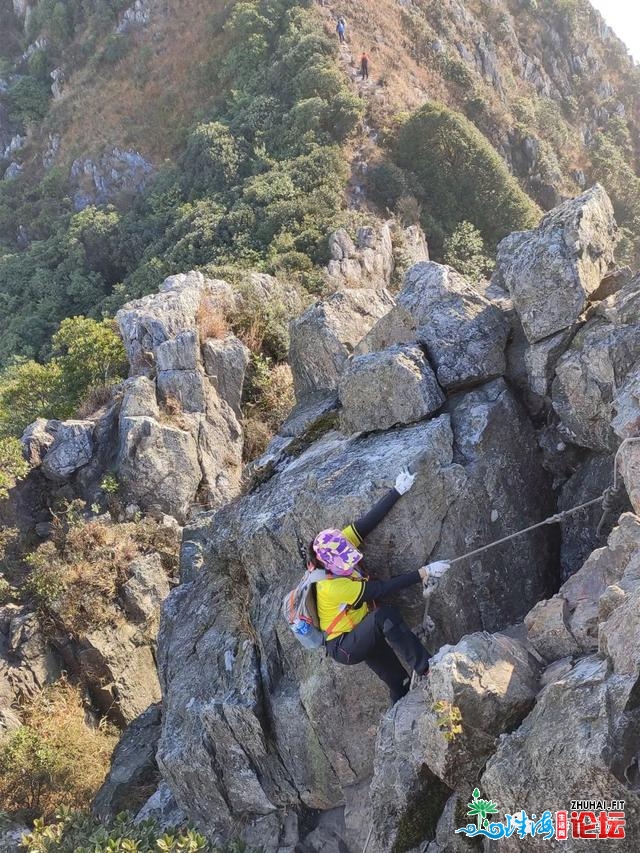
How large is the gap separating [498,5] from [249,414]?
4567 centimetres

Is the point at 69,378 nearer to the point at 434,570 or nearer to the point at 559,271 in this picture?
the point at 559,271

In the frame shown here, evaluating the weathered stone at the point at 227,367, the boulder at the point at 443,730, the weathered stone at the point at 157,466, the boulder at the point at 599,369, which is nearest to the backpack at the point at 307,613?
the boulder at the point at 443,730

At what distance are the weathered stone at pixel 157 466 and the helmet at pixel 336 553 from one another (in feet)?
31.6

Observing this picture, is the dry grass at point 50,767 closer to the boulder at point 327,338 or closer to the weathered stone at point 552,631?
the boulder at point 327,338

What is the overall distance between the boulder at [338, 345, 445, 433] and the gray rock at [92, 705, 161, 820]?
6.56 metres

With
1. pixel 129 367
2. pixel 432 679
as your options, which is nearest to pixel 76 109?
pixel 129 367

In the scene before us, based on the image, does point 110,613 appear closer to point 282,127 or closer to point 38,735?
point 38,735

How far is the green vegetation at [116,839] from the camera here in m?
7.26

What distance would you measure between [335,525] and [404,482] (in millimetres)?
1039

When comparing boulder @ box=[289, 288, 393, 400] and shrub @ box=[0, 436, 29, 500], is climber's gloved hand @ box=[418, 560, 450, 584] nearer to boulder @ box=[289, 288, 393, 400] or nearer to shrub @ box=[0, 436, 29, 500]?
boulder @ box=[289, 288, 393, 400]

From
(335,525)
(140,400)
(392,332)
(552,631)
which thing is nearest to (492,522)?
(552,631)

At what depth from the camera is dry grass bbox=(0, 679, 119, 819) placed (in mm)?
11711

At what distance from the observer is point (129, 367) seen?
19250mm

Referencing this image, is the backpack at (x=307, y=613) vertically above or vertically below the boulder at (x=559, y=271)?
below
